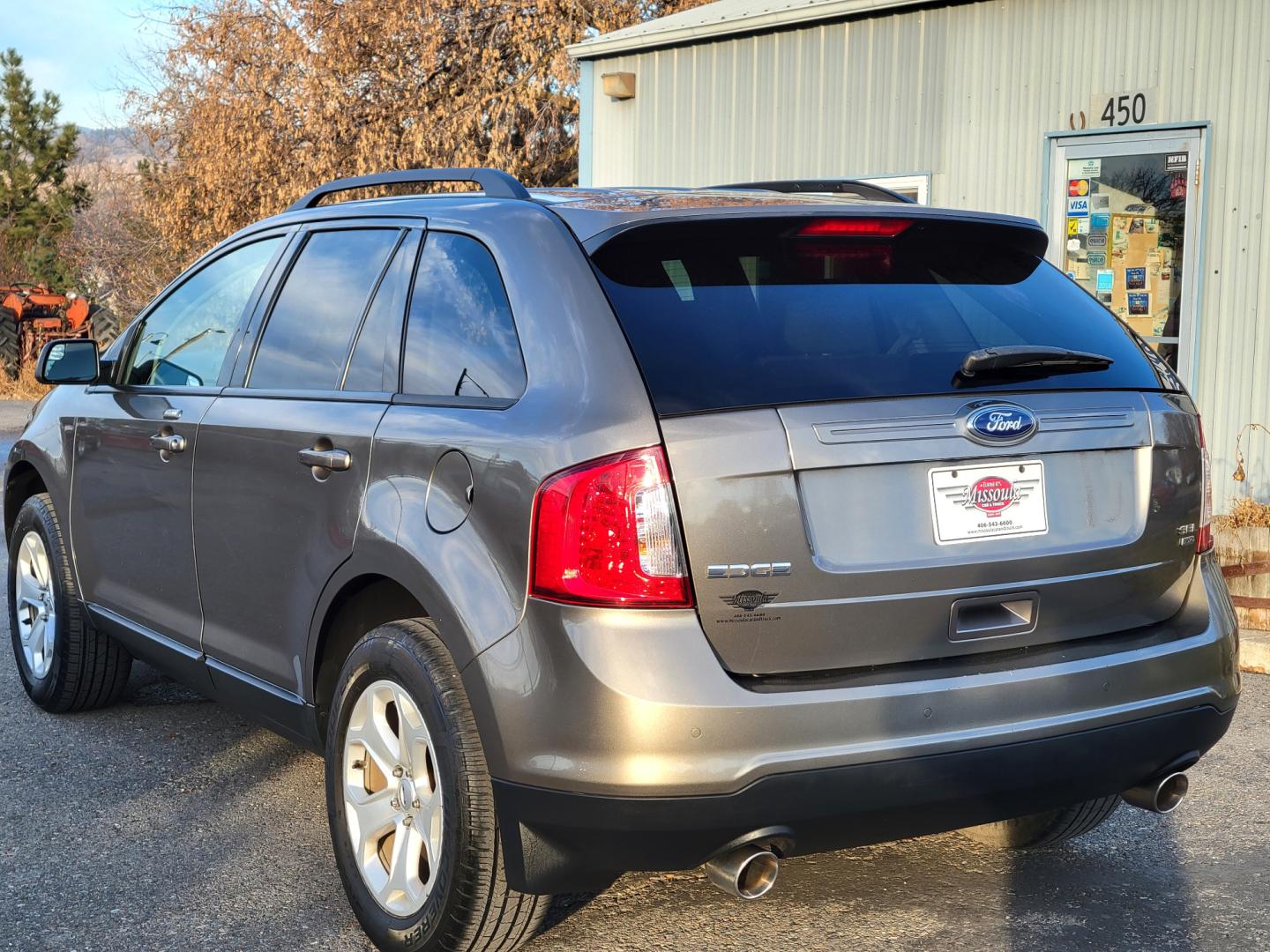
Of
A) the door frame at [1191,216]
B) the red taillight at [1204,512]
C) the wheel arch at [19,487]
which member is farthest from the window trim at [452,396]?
the door frame at [1191,216]

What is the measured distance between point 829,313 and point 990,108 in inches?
293

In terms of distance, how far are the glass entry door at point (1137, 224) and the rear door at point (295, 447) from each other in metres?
6.19

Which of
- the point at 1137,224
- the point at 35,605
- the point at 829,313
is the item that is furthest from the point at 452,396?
the point at 1137,224

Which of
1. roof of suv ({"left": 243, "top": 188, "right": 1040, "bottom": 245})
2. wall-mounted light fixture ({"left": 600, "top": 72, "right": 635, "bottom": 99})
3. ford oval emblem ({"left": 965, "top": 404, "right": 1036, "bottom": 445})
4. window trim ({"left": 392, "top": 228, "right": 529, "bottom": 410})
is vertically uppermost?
wall-mounted light fixture ({"left": 600, "top": 72, "right": 635, "bottom": 99})

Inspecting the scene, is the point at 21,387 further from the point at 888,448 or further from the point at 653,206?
the point at 888,448

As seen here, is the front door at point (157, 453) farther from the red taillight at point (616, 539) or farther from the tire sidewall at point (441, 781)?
the red taillight at point (616, 539)

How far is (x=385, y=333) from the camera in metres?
3.58

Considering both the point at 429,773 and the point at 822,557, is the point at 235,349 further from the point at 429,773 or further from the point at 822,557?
the point at 822,557

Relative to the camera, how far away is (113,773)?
15.3 ft

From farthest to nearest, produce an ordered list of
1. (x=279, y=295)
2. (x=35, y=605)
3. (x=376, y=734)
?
(x=35, y=605), (x=279, y=295), (x=376, y=734)

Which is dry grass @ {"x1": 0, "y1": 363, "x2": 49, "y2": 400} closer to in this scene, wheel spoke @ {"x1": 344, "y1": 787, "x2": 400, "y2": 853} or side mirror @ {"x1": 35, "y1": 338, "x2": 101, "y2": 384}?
side mirror @ {"x1": 35, "y1": 338, "x2": 101, "y2": 384}

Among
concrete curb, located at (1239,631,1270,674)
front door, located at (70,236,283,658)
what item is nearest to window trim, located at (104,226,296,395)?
front door, located at (70,236,283,658)

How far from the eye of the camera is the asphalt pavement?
3432 millimetres

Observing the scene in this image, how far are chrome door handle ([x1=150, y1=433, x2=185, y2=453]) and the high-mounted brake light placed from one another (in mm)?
2037
